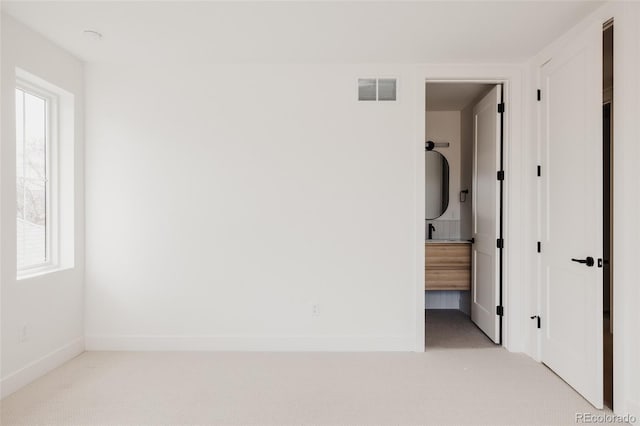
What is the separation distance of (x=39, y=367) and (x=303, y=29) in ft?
9.99

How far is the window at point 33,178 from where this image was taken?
9.19ft

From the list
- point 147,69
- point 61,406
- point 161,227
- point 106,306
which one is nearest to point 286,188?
point 161,227

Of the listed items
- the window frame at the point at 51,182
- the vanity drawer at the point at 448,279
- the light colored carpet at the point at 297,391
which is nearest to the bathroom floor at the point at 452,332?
the light colored carpet at the point at 297,391

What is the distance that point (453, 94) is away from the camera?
13.1 ft

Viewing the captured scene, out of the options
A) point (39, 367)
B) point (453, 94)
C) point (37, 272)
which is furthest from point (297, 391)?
point (453, 94)

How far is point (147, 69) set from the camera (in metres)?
3.28

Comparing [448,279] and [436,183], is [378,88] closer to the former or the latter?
[436,183]

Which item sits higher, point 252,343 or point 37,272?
point 37,272

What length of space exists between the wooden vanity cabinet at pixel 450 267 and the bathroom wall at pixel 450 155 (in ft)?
2.21

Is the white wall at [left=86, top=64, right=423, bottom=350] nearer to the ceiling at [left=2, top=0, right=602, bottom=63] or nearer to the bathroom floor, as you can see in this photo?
the ceiling at [left=2, top=0, right=602, bottom=63]

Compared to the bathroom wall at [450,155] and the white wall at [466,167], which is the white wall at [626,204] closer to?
the white wall at [466,167]

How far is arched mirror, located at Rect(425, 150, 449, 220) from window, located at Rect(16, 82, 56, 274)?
3.87 meters

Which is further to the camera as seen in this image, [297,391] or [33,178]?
[33,178]

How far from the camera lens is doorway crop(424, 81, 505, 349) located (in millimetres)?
3422
